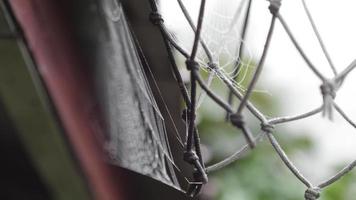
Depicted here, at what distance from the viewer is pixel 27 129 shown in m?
0.88

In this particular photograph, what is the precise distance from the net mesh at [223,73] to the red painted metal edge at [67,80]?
192 mm

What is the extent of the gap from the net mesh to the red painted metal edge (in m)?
0.19

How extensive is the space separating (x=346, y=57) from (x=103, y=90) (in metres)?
0.48

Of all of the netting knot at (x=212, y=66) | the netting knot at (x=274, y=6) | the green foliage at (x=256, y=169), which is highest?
the netting knot at (x=274, y=6)

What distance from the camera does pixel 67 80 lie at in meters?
1.02

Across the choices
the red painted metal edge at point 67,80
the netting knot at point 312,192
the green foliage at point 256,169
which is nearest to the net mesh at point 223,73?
the netting knot at point 312,192

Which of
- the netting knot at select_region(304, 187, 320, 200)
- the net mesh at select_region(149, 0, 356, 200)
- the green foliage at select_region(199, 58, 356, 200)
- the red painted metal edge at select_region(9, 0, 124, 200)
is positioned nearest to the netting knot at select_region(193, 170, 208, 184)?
the net mesh at select_region(149, 0, 356, 200)

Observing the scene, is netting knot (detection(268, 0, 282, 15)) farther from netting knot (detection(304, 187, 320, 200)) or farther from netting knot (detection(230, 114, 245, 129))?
netting knot (detection(304, 187, 320, 200))

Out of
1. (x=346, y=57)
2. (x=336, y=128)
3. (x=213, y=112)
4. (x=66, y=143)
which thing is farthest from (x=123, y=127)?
(x=336, y=128)

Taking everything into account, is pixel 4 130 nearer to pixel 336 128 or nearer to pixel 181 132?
pixel 181 132

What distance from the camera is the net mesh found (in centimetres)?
58

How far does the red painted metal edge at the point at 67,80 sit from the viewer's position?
85 centimetres

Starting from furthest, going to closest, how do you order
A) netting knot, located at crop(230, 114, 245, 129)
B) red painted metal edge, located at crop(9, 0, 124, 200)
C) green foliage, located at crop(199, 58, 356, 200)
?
green foliage, located at crop(199, 58, 356, 200) < red painted metal edge, located at crop(9, 0, 124, 200) < netting knot, located at crop(230, 114, 245, 129)

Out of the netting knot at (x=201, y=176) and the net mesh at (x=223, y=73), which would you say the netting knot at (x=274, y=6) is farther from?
the netting knot at (x=201, y=176)
